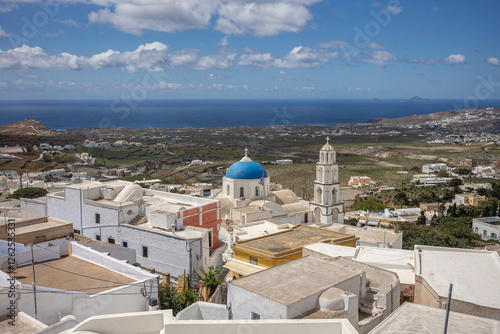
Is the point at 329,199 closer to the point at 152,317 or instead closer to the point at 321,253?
the point at 321,253

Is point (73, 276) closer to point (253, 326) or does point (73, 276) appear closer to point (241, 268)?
point (241, 268)

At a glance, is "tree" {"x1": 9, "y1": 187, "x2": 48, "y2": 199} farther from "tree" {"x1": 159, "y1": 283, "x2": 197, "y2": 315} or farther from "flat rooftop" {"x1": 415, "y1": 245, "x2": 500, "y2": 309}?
"flat rooftop" {"x1": 415, "y1": 245, "x2": 500, "y2": 309}

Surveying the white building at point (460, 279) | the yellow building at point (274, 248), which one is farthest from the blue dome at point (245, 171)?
the white building at point (460, 279)

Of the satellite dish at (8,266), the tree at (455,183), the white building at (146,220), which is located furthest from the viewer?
the tree at (455,183)

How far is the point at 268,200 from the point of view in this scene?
24.5 m

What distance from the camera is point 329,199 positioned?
85.1 feet

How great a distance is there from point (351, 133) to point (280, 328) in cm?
16193

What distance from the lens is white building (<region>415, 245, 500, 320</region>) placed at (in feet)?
29.3

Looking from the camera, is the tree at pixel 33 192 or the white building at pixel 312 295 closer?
the white building at pixel 312 295

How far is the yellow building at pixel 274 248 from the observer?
46.1 feet

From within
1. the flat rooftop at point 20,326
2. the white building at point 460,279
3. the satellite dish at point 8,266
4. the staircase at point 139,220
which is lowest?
the staircase at point 139,220

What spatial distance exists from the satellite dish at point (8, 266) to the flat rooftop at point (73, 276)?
18cm

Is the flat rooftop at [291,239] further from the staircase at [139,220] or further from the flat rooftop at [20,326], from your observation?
the flat rooftop at [20,326]

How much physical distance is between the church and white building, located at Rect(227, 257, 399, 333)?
1127cm
